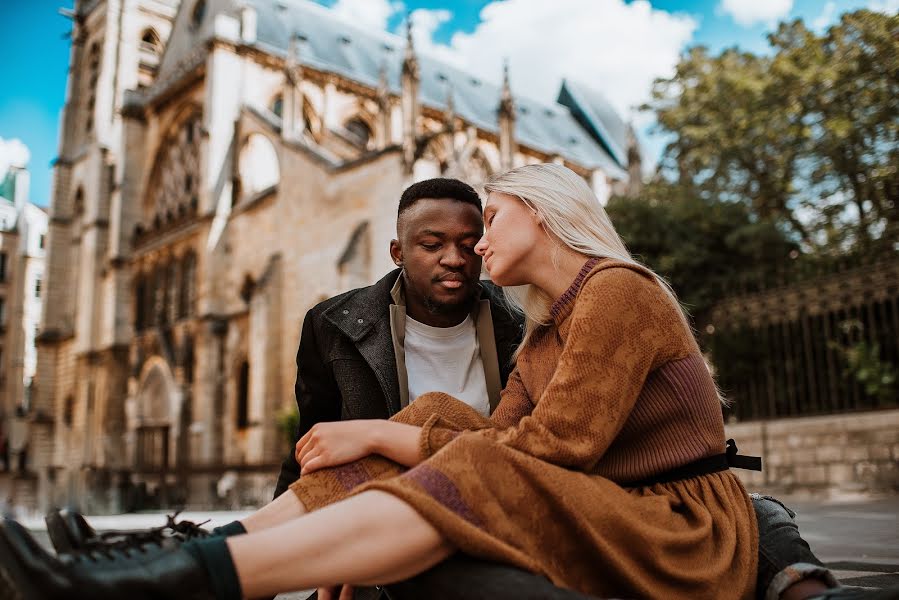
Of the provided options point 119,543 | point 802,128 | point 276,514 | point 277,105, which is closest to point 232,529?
point 276,514

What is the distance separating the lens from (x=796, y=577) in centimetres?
170

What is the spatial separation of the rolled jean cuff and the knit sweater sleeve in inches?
19.7

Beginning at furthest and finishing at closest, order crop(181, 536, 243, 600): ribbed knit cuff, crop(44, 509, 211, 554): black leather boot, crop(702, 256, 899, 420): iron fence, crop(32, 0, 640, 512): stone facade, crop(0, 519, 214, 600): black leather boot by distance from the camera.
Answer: crop(32, 0, 640, 512): stone facade
crop(702, 256, 899, 420): iron fence
crop(44, 509, 211, 554): black leather boot
crop(181, 536, 243, 600): ribbed knit cuff
crop(0, 519, 214, 600): black leather boot

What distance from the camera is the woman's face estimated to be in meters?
2.04

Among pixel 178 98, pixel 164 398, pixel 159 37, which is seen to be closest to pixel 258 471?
pixel 164 398

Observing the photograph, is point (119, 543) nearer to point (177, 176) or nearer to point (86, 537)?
point (86, 537)

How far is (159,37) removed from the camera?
32.4 meters

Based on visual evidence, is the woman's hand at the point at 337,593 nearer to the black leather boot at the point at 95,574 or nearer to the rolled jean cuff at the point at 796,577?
the black leather boot at the point at 95,574

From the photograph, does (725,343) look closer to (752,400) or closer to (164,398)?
(752,400)

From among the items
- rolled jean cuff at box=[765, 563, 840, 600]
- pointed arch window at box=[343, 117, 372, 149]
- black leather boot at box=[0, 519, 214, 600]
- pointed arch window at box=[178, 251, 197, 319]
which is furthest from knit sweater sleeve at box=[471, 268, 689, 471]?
pointed arch window at box=[343, 117, 372, 149]

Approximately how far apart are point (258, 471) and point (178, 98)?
1507cm

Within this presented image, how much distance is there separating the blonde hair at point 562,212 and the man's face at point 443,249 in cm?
32

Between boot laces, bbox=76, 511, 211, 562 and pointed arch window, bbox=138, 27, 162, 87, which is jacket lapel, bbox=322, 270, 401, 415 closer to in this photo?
boot laces, bbox=76, 511, 211, 562

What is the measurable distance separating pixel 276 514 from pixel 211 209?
22.1 m
